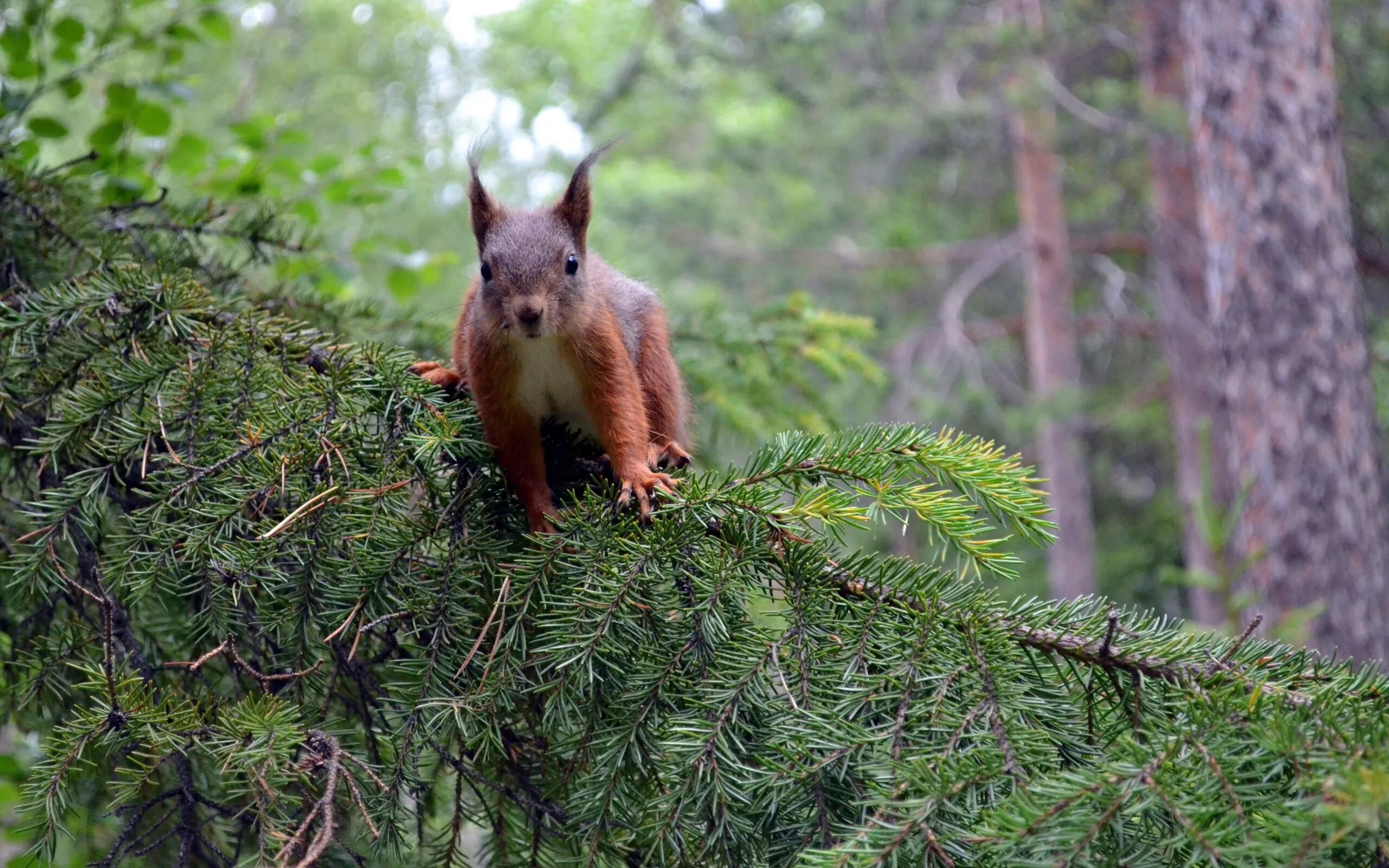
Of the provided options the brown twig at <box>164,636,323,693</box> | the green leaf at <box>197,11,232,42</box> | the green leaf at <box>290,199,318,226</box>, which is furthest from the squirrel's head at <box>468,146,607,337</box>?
the green leaf at <box>197,11,232,42</box>

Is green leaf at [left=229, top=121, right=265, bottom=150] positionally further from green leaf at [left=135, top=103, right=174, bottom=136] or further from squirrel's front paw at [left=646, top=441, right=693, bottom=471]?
squirrel's front paw at [left=646, top=441, right=693, bottom=471]

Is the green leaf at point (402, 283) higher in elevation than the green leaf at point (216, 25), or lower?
lower

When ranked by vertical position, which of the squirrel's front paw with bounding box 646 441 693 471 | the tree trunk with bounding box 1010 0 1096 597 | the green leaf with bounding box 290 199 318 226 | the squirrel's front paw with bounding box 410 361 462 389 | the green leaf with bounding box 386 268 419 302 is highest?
the green leaf with bounding box 290 199 318 226

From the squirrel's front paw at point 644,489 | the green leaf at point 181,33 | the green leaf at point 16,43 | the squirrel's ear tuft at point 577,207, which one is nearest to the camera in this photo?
the squirrel's front paw at point 644,489

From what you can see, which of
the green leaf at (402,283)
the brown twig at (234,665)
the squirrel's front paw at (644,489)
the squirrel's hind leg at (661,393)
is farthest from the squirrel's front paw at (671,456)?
the green leaf at (402,283)

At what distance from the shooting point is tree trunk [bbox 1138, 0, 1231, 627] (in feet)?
28.8

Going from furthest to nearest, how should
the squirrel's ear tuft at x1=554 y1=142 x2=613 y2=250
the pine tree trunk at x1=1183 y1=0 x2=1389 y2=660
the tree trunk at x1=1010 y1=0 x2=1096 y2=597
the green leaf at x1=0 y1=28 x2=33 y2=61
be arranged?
1. the tree trunk at x1=1010 y1=0 x2=1096 y2=597
2. the pine tree trunk at x1=1183 y1=0 x2=1389 y2=660
3. the green leaf at x1=0 y1=28 x2=33 y2=61
4. the squirrel's ear tuft at x1=554 y1=142 x2=613 y2=250

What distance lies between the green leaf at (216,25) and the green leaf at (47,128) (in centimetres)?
48

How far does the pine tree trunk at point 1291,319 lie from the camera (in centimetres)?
457

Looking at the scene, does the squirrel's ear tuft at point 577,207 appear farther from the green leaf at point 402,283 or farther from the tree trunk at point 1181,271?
the tree trunk at point 1181,271

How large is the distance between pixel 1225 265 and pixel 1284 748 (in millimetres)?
4503

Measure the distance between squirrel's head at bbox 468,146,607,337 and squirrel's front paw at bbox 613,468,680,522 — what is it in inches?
12.9

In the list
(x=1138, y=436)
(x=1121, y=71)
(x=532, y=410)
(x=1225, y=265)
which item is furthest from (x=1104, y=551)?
(x=532, y=410)

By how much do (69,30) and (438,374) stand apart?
122 cm
